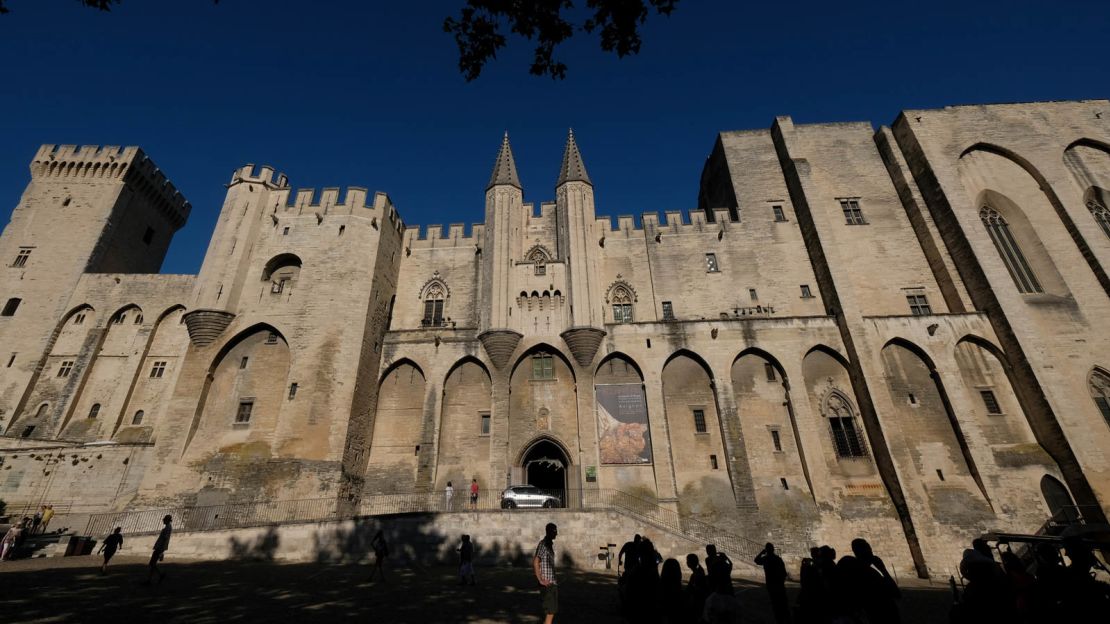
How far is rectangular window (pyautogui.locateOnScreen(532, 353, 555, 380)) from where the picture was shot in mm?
21312

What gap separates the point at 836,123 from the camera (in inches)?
1096

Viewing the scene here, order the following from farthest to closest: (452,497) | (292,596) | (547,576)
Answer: (452,497), (292,596), (547,576)

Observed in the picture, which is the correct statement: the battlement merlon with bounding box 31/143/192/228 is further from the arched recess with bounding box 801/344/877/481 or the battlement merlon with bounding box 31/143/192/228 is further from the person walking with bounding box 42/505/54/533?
the arched recess with bounding box 801/344/877/481

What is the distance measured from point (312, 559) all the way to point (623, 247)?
63.0 ft

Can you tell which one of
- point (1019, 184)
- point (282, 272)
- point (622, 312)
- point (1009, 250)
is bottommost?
point (622, 312)

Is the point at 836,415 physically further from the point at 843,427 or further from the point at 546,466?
the point at 546,466

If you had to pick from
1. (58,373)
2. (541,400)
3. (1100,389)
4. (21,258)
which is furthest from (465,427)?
(21,258)

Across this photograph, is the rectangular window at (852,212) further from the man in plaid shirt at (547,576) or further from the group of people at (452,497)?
the man in plaid shirt at (547,576)

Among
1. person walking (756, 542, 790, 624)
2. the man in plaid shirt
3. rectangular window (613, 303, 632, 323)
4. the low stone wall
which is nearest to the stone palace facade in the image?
rectangular window (613, 303, 632, 323)

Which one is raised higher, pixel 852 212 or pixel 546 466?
pixel 852 212

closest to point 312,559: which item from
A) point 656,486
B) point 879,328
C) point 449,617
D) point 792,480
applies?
point 449,617

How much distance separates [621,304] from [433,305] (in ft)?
32.3

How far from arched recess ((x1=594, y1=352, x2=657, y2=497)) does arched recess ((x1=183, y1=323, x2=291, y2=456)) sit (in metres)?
12.9

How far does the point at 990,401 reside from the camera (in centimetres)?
1933
